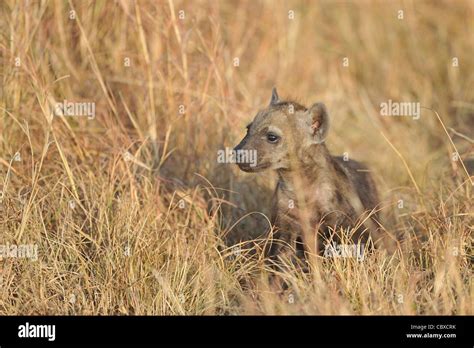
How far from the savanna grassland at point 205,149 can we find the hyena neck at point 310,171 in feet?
1.90

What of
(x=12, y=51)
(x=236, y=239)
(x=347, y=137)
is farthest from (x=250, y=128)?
(x=347, y=137)

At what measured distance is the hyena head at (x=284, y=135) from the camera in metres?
6.95

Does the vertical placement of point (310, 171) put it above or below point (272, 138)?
below

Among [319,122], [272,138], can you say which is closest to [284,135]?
[272,138]

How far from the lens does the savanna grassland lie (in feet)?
20.9

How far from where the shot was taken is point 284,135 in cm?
702

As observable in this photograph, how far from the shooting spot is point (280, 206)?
7172 millimetres

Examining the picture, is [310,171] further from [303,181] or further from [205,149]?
[205,149]

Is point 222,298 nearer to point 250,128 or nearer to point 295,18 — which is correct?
point 250,128

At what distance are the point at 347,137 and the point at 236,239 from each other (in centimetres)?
334

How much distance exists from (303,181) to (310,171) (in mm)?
97

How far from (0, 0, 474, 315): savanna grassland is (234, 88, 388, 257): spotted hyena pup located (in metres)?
0.30

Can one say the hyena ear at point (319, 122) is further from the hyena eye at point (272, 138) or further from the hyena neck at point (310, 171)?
the hyena eye at point (272, 138)

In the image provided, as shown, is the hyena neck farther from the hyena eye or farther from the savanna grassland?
the savanna grassland
